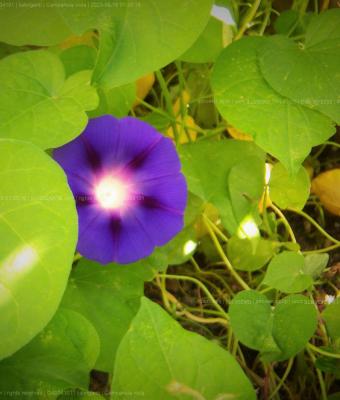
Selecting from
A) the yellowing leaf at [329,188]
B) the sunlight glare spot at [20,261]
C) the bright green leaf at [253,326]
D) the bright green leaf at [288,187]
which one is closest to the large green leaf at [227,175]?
the bright green leaf at [288,187]

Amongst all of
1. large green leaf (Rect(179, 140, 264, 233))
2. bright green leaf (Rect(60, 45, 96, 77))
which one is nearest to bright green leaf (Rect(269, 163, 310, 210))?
large green leaf (Rect(179, 140, 264, 233))

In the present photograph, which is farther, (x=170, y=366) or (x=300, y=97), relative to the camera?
(x=300, y=97)

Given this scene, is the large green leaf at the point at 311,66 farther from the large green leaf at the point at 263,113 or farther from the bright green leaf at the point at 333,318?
the bright green leaf at the point at 333,318

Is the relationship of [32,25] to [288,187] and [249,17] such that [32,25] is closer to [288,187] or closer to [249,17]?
[249,17]

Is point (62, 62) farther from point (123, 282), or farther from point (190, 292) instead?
point (190, 292)

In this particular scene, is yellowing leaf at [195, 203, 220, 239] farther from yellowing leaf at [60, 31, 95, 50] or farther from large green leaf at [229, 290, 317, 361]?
yellowing leaf at [60, 31, 95, 50]

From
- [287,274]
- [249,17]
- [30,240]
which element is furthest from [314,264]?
[30,240]

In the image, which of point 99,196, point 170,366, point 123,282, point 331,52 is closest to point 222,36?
point 331,52
